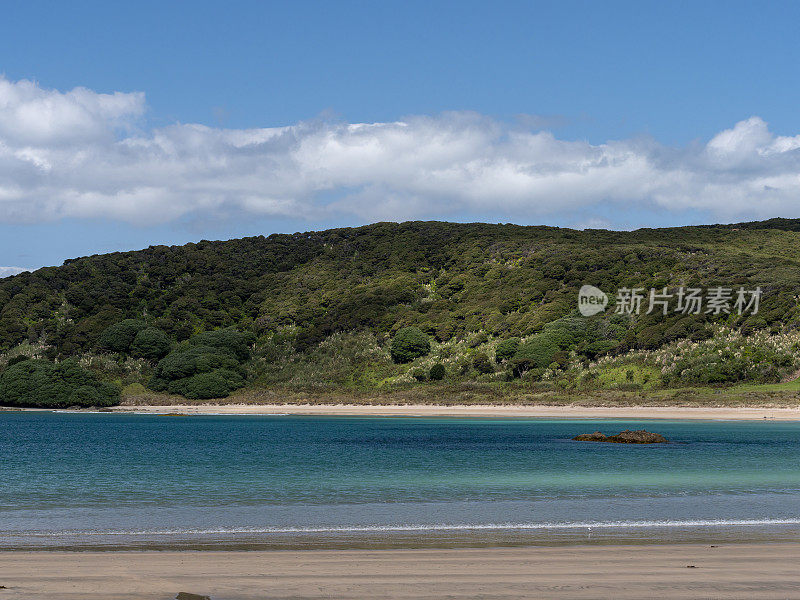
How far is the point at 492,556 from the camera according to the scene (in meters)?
14.2

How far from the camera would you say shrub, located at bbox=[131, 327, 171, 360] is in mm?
108062

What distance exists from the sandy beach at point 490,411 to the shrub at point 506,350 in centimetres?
1362

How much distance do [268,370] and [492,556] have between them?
9266cm

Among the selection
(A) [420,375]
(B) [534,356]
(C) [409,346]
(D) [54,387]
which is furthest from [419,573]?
(D) [54,387]

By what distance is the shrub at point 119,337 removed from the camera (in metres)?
110

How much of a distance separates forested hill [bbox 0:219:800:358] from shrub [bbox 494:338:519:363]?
5.12 meters

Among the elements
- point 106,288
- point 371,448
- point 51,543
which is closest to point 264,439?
point 371,448

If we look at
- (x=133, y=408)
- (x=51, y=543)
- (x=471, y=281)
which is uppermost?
(x=471, y=281)

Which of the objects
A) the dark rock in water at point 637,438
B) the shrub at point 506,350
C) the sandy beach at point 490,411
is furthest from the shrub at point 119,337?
the dark rock in water at point 637,438

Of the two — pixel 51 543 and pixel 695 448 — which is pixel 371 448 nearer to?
pixel 695 448

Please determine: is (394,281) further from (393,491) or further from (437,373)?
(393,491)

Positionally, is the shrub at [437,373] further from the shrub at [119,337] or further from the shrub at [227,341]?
the shrub at [119,337]

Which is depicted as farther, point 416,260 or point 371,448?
point 416,260

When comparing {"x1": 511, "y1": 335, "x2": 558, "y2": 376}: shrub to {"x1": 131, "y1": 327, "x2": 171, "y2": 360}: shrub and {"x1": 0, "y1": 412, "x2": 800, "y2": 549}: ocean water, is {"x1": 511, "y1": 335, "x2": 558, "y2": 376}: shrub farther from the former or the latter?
{"x1": 131, "y1": 327, "x2": 171, "y2": 360}: shrub
